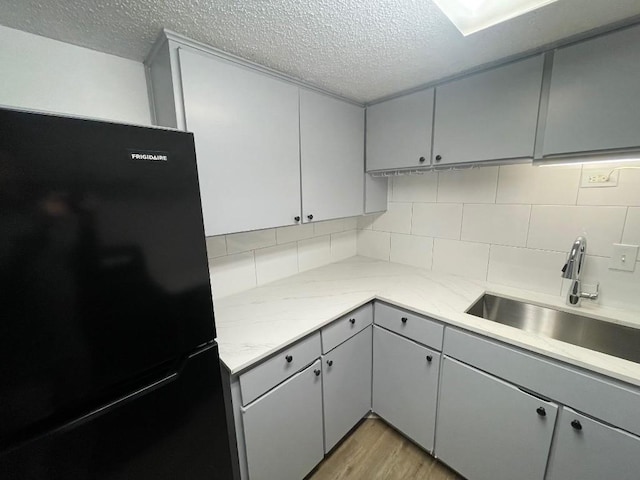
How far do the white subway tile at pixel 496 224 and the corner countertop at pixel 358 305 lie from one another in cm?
29

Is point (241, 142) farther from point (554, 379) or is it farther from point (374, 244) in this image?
point (554, 379)

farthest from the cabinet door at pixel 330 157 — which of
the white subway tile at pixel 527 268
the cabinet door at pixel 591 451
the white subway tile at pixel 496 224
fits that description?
the cabinet door at pixel 591 451

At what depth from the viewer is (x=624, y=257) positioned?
1251 millimetres

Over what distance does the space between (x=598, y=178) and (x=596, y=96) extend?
45 centimetres

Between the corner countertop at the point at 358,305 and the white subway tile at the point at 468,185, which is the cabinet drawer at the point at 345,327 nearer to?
the corner countertop at the point at 358,305

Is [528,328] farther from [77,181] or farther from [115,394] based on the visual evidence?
[77,181]

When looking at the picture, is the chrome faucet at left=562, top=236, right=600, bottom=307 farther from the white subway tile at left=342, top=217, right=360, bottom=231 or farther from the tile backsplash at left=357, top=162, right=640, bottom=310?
the white subway tile at left=342, top=217, right=360, bottom=231

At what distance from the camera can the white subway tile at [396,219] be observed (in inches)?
80.4

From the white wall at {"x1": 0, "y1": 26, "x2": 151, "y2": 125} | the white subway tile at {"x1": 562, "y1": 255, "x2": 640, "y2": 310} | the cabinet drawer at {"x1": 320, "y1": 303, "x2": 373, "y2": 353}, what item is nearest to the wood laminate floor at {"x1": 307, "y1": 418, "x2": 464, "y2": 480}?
the cabinet drawer at {"x1": 320, "y1": 303, "x2": 373, "y2": 353}

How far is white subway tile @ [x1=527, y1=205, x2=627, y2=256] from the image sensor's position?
50.0 inches

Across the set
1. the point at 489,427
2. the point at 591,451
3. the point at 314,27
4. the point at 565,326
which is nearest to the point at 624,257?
the point at 565,326

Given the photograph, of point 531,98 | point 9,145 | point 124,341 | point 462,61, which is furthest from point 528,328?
point 9,145

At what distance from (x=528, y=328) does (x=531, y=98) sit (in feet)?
3.94

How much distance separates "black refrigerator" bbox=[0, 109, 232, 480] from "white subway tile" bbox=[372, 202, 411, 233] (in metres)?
1.62
